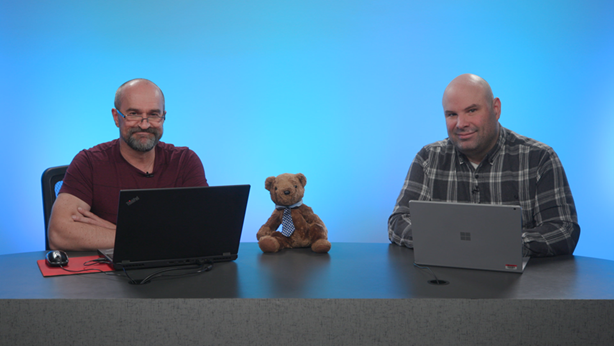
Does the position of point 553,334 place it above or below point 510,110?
below

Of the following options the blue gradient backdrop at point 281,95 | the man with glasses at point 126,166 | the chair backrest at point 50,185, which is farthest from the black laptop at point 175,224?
the blue gradient backdrop at point 281,95

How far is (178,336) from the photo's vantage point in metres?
1.21

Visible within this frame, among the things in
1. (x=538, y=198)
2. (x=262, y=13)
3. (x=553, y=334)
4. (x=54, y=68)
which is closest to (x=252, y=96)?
(x=262, y=13)

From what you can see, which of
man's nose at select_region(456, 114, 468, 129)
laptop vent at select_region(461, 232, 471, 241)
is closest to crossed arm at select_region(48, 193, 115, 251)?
laptop vent at select_region(461, 232, 471, 241)

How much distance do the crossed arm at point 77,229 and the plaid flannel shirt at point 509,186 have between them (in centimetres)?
117

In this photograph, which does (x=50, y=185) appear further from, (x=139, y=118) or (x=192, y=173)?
(x=192, y=173)

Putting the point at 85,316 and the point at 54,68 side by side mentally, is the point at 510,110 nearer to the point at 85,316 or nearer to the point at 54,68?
the point at 85,316

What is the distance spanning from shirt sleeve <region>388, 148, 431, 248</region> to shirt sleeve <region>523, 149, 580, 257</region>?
451mm

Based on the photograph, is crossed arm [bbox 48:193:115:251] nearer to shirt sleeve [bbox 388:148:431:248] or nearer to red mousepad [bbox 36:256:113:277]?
red mousepad [bbox 36:256:113:277]

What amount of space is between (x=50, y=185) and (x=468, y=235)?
1.90 m

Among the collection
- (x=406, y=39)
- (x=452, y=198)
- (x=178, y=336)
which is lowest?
(x=178, y=336)

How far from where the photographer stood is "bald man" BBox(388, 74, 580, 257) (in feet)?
6.50

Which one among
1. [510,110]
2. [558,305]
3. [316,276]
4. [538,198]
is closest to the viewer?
[558,305]

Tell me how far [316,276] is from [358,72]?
7.84ft
